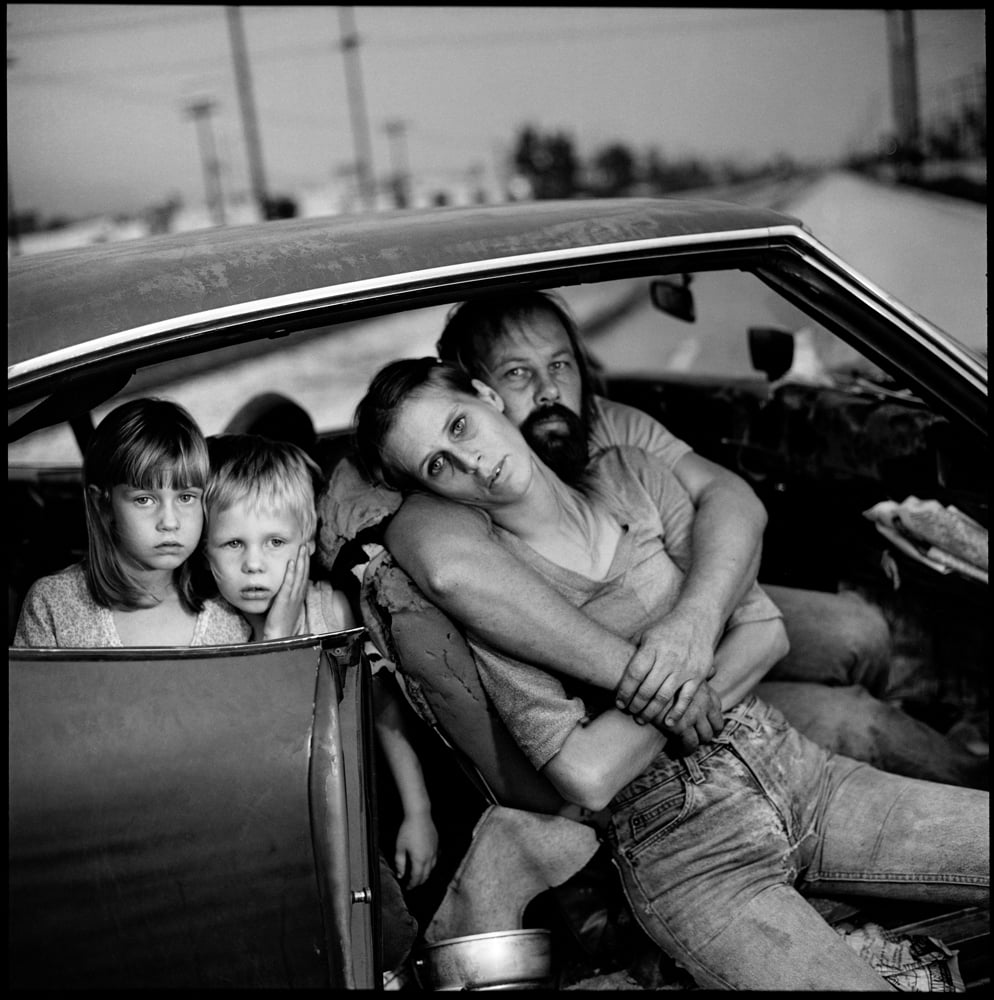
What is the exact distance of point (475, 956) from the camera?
1893mm

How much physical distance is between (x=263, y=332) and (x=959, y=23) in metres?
23.6

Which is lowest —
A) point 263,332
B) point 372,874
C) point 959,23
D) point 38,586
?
point 372,874

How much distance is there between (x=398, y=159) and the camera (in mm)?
40094

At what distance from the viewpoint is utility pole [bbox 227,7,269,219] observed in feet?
86.4

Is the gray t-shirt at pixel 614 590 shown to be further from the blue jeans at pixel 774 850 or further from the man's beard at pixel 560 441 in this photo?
the blue jeans at pixel 774 850

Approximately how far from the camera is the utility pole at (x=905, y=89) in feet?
70.7

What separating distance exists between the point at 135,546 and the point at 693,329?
2.36 metres

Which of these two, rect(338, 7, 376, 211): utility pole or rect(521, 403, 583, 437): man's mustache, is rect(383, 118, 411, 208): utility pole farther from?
rect(521, 403, 583, 437): man's mustache

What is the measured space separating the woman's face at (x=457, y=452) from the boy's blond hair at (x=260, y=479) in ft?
0.64

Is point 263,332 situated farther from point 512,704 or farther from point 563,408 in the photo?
point 563,408

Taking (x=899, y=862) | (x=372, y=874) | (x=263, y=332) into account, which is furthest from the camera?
(x=899, y=862)

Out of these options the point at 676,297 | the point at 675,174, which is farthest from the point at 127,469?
the point at 675,174

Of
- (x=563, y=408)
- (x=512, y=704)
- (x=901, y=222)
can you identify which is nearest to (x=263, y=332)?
(x=512, y=704)

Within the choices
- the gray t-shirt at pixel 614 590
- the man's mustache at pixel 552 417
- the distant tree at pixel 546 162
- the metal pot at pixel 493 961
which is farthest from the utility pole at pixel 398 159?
the metal pot at pixel 493 961
